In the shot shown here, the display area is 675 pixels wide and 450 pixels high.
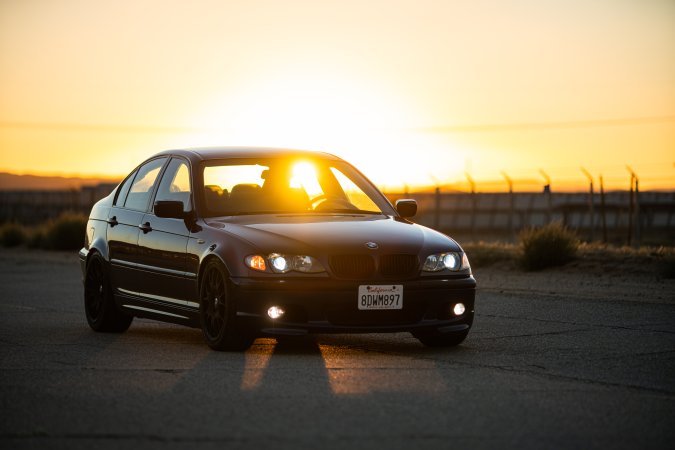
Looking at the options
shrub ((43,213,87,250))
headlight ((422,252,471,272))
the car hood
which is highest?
the car hood

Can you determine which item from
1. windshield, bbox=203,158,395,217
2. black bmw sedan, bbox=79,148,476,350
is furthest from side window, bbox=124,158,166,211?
windshield, bbox=203,158,395,217

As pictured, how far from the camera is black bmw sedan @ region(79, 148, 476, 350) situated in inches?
377

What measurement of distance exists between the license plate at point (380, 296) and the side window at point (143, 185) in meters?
2.82

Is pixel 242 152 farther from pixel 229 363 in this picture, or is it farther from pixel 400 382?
pixel 400 382

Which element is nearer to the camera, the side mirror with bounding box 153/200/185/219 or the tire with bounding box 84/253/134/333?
the side mirror with bounding box 153/200/185/219

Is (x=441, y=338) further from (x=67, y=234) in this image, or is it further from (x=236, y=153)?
(x=67, y=234)

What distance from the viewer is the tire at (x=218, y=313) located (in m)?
9.67

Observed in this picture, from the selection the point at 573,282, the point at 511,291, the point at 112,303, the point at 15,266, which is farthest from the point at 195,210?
the point at 15,266

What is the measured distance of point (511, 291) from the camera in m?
17.4

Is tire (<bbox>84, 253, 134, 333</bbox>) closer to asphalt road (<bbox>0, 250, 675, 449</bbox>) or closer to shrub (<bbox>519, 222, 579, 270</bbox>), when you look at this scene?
asphalt road (<bbox>0, 250, 675, 449</bbox>)

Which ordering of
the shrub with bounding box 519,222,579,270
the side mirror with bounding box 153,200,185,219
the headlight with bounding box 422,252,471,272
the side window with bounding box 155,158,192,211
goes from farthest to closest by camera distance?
1. the shrub with bounding box 519,222,579,270
2. the side window with bounding box 155,158,192,211
3. the side mirror with bounding box 153,200,185,219
4. the headlight with bounding box 422,252,471,272

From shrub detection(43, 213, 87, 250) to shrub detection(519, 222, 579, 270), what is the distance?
17.4 meters

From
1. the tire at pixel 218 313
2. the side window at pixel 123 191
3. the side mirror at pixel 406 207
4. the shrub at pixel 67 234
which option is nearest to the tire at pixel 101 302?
the side window at pixel 123 191

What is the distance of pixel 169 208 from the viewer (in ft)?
34.2
